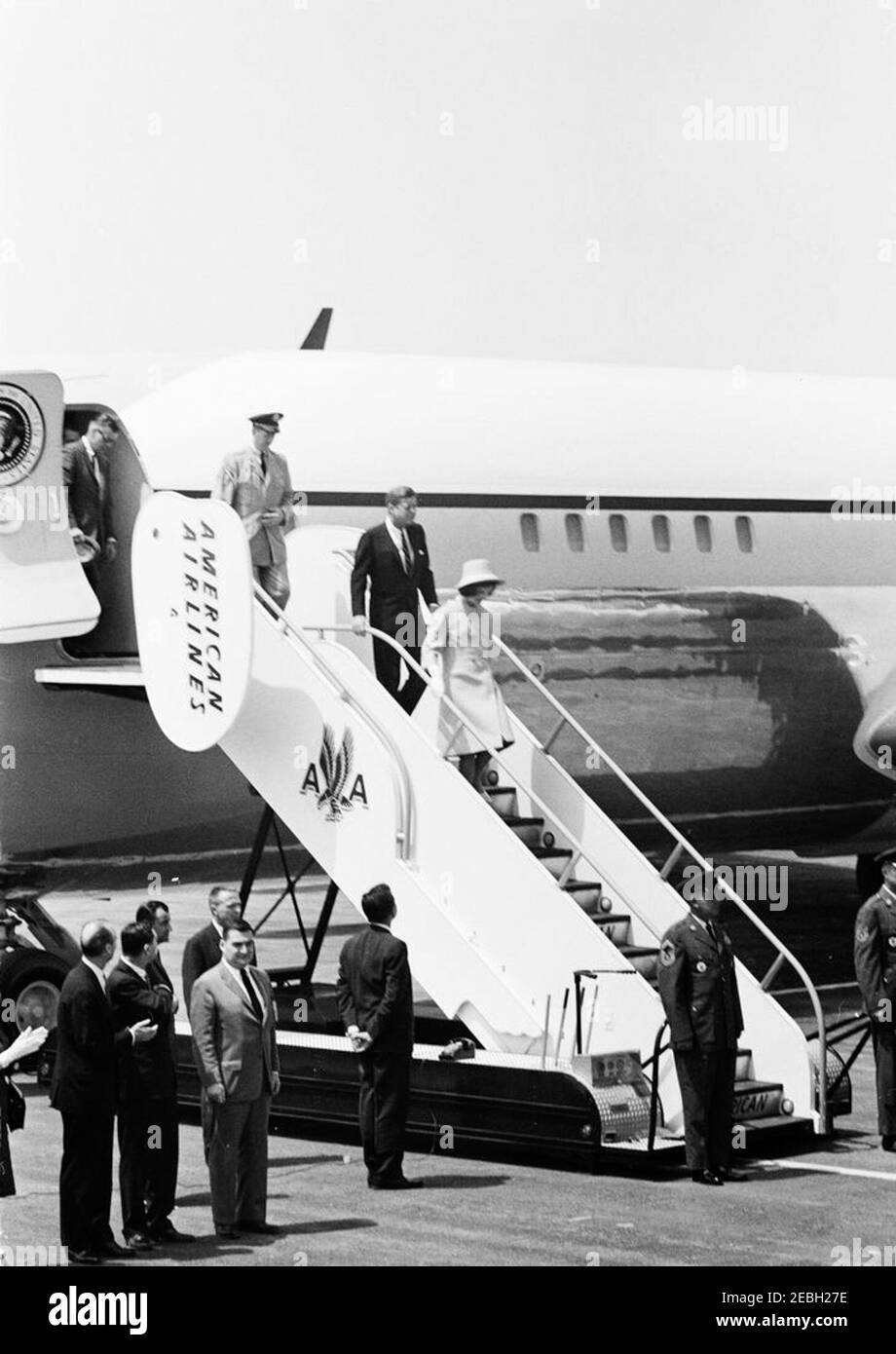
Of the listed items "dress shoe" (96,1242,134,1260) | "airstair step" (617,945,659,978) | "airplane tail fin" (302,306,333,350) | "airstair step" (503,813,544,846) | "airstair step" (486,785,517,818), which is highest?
"airplane tail fin" (302,306,333,350)

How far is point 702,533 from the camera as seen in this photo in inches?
762

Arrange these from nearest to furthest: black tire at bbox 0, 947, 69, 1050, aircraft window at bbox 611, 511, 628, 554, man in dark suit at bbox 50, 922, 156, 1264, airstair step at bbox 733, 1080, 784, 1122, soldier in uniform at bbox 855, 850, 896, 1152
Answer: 1. man in dark suit at bbox 50, 922, 156, 1264
2. airstair step at bbox 733, 1080, 784, 1122
3. soldier in uniform at bbox 855, 850, 896, 1152
4. black tire at bbox 0, 947, 69, 1050
5. aircraft window at bbox 611, 511, 628, 554

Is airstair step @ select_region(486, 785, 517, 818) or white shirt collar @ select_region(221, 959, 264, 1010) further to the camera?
airstair step @ select_region(486, 785, 517, 818)

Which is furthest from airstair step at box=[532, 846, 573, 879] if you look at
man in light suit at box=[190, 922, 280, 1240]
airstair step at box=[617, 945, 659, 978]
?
man in light suit at box=[190, 922, 280, 1240]

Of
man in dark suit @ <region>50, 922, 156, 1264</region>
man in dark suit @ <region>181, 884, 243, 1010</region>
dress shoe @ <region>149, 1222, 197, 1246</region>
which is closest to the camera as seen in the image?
man in dark suit @ <region>50, 922, 156, 1264</region>

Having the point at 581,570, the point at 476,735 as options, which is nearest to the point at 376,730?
the point at 476,735

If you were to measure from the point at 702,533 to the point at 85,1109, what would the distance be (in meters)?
9.52

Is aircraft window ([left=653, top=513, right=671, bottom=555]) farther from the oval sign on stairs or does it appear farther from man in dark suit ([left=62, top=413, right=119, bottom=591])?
the oval sign on stairs

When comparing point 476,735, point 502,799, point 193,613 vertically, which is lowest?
point 502,799

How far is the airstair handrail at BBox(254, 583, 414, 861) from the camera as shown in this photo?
13875 mm

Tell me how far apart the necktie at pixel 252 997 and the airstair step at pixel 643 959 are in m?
2.99

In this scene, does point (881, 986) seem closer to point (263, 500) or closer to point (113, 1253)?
point (263, 500)

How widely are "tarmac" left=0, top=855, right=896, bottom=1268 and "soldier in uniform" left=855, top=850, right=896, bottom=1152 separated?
0.77ft
